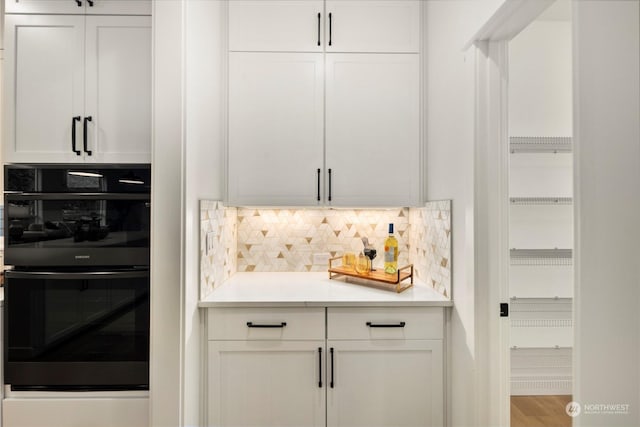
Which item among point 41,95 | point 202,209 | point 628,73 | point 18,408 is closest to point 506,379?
point 628,73

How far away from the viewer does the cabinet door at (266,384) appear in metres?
1.69

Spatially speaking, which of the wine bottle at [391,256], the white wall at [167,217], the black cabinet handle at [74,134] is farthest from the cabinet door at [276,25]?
the wine bottle at [391,256]

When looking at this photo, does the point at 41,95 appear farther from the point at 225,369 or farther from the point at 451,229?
the point at 451,229

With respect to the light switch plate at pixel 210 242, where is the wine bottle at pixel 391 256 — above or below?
below

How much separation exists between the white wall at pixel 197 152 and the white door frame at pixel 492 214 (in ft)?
4.01

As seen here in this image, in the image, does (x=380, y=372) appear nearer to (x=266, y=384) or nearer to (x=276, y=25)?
(x=266, y=384)

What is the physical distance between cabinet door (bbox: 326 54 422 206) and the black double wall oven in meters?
1.04

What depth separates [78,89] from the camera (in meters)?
1.62

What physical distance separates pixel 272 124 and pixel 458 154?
104 cm

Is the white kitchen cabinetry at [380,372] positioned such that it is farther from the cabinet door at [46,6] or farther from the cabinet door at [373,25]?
the cabinet door at [46,6]

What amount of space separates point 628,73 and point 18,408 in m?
2.63

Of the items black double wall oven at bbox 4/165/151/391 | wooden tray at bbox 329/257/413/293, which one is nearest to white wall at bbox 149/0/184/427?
black double wall oven at bbox 4/165/151/391

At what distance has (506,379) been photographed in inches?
56.1

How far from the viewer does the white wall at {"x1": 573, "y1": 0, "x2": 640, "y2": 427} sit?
898 mm
